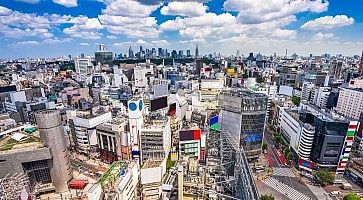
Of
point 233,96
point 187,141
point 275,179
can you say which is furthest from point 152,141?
point 275,179

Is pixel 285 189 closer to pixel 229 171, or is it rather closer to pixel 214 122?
pixel 229 171

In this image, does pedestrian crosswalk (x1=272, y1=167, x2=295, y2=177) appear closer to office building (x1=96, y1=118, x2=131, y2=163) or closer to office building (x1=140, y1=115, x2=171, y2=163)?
office building (x1=140, y1=115, x2=171, y2=163)

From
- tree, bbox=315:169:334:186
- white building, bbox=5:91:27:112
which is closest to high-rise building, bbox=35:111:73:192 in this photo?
white building, bbox=5:91:27:112

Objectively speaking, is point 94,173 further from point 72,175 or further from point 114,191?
point 114,191

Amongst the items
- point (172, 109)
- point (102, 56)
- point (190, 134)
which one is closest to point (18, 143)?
point (190, 134)

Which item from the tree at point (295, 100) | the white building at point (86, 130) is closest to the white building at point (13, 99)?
the white building at point (86, 130)

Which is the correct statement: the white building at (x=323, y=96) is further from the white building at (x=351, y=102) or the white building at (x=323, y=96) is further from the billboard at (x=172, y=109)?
the billboard at (x=172, y=109)
